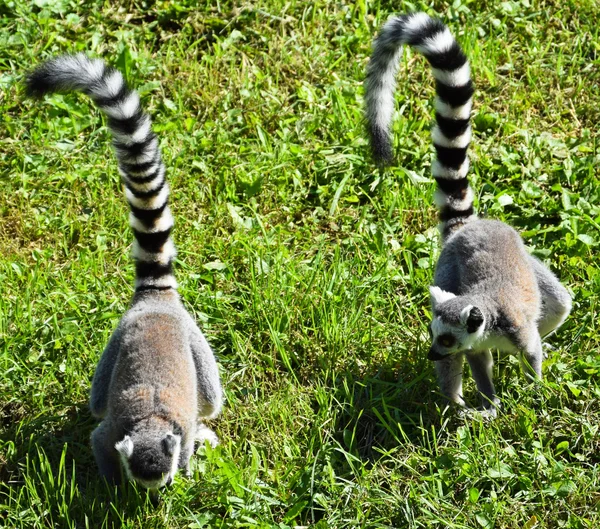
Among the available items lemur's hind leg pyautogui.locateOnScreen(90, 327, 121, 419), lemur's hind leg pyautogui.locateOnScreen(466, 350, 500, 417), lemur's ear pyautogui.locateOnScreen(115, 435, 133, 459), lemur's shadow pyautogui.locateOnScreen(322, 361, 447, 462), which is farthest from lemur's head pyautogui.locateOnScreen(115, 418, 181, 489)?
lemur's hind leg pyautogui.locateOnScreen(466, 350, 500, 417)

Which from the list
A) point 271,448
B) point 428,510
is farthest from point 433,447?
point 271,448

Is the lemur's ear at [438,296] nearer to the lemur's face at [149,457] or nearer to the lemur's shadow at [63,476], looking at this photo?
the lemur's face at [149,457]

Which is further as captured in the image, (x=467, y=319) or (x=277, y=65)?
(x=277, y=65)

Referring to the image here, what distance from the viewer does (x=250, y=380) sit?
16.2 feet

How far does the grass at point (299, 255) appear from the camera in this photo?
4258 mm

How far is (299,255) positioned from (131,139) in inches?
62.3

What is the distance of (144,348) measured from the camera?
4.33 m

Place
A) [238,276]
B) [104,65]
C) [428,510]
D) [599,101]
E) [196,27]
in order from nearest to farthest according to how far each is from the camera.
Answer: [428,510], [104,65], [238,276], [599,101], [196,27]

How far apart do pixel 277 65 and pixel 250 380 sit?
9.18ft

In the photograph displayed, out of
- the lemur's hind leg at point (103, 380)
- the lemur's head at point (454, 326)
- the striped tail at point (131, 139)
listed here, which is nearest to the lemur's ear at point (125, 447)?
the lemur's hind leg at point (103, 380)

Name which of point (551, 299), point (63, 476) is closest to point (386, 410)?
point (551, 299)

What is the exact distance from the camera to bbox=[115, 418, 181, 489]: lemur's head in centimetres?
393

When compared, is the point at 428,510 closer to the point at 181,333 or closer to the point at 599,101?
the point at 181,333

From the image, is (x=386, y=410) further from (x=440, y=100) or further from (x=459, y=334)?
(x=440, y=100)
